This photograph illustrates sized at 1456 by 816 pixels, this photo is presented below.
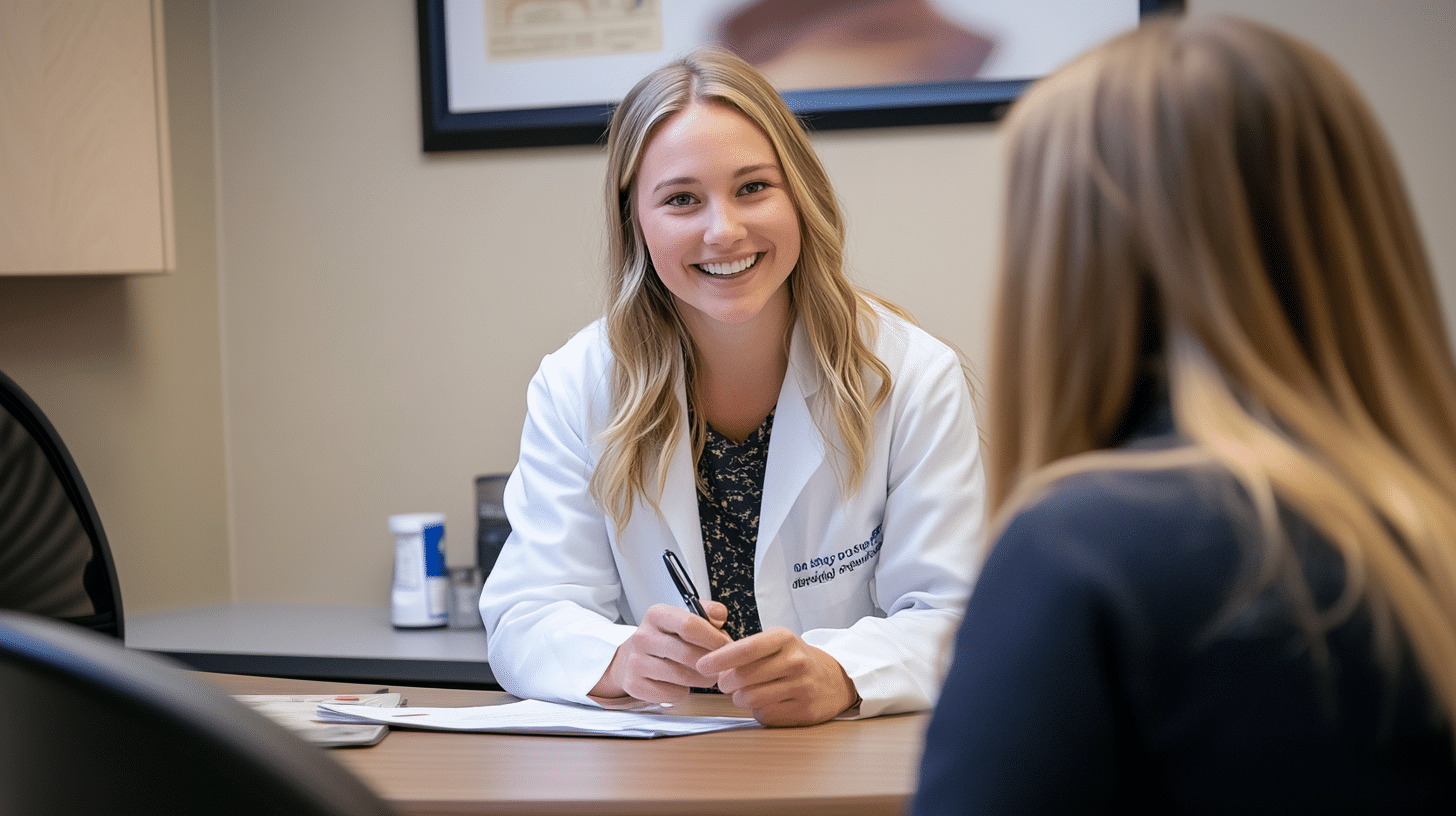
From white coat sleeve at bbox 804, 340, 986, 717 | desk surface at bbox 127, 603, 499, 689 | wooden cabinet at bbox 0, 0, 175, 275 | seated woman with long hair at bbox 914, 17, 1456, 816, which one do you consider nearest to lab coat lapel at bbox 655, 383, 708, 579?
white coat sleeve at bbox 804, 340, 986, 717

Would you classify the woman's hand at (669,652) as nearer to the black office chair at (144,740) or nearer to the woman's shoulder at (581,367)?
the woman's shoulder at (581,367)

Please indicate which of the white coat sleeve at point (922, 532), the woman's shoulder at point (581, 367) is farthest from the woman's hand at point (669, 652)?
the woman's shoulder at point (581, 367)

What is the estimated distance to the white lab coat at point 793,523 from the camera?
63.2 inches

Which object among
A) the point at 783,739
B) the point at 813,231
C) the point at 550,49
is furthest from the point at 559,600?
the point at 550,49

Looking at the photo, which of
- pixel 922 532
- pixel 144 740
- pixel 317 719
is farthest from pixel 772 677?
pixel 144 740

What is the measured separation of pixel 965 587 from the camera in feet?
5.16

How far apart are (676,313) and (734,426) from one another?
0.20m

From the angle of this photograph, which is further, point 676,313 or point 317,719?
point 676,313

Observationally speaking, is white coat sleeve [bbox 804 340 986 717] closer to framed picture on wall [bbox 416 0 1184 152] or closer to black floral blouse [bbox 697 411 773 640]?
black floral blouse [bbox 697 411 773 640]

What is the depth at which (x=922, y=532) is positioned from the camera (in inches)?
63.3

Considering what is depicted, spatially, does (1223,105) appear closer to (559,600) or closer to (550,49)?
(559,600)

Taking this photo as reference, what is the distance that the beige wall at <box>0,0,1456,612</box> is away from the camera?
2.47 m

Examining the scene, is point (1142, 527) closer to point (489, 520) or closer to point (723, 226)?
point (723, 226)

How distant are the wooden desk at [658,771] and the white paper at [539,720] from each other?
0.01 m
